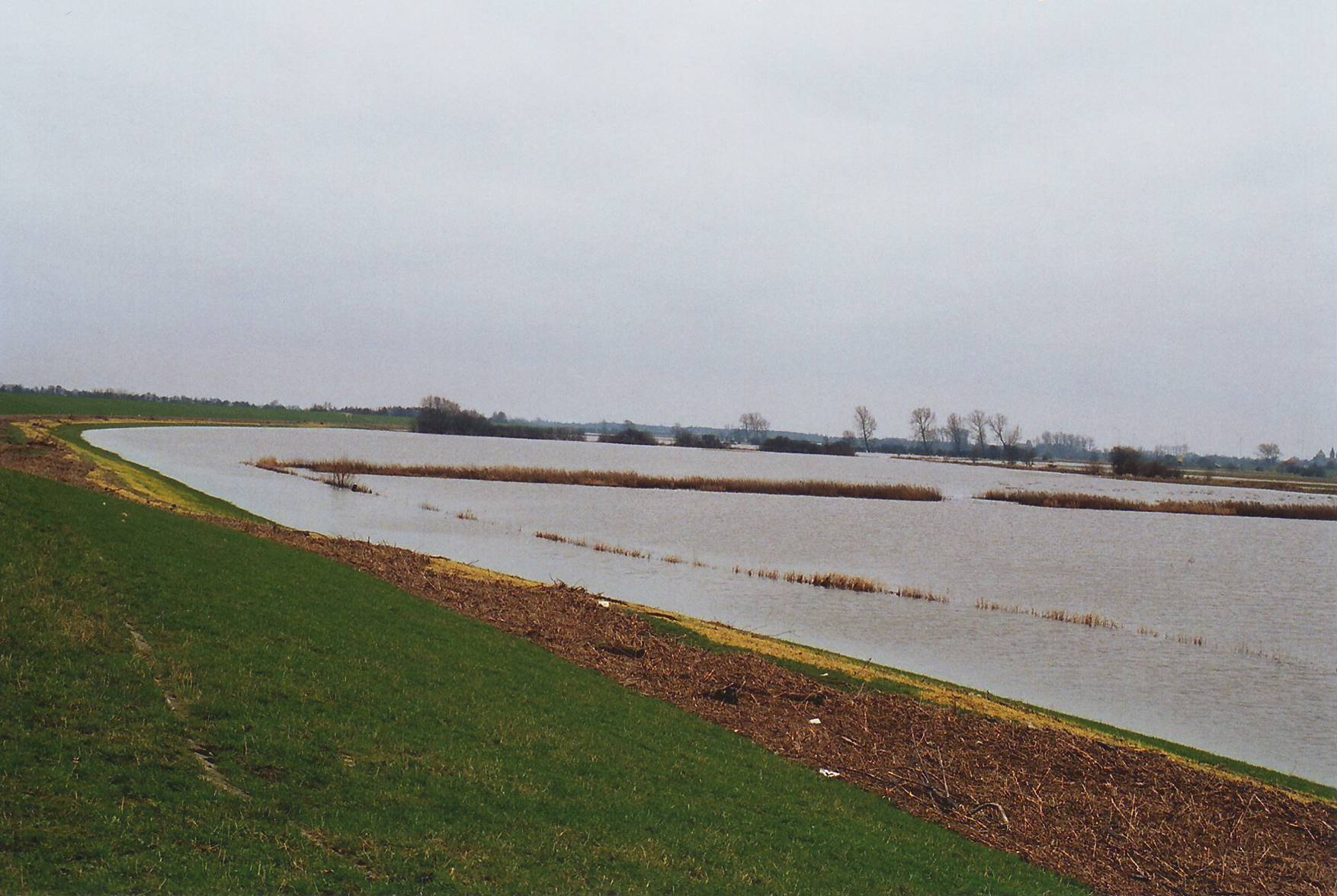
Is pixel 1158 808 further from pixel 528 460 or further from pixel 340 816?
pixel 528 460

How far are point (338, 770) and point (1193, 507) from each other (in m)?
93.4

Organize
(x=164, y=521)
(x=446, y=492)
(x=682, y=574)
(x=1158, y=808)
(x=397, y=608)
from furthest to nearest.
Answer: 1. (x=446, y=492)
2. (x=682, y=574)
3. (x=164, y=521)
4. (x=397, y=608)
5. (x=1158, y=808)

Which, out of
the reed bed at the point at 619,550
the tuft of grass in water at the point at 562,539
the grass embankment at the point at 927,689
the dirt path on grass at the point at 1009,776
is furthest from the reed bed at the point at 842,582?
the dirt path on grass at the point at 1009,776

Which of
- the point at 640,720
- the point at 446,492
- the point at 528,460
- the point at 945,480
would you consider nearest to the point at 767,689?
the point at 640,720

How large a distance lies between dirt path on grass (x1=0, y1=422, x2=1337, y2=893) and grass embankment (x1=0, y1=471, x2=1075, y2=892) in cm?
109

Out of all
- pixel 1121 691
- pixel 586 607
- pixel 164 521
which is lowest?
pixel 1121 691

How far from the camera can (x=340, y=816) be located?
7.70 metres

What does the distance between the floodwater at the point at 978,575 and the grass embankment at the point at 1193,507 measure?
130 inches

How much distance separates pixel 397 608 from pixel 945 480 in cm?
12220

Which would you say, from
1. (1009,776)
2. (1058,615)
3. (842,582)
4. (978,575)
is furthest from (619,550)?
(1009,776)

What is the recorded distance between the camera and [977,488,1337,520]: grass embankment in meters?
82.2

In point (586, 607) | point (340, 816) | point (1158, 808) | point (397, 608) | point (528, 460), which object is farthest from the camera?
point (528, 460)

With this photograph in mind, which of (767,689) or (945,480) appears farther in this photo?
(945,480)

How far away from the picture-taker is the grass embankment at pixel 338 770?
22.4 ft
